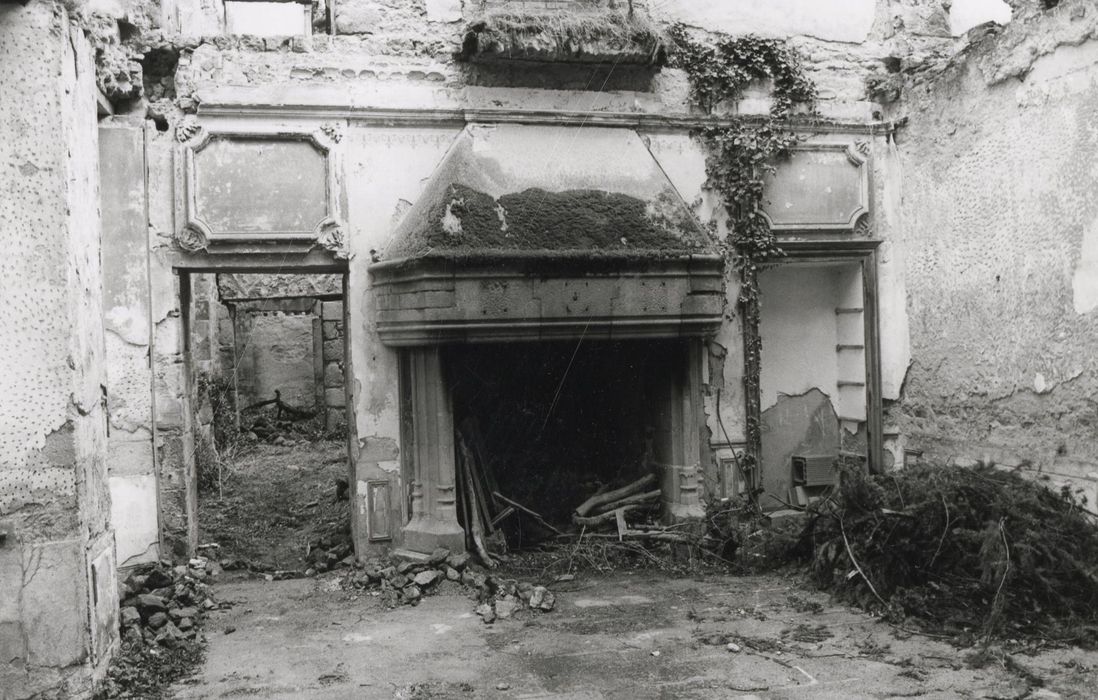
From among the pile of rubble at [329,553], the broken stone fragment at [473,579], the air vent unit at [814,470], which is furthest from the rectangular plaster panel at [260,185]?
the air vent unit at [814,470]

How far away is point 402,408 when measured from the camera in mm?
7398

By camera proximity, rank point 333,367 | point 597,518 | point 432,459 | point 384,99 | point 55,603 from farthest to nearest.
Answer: point 333,367, point 597,518, point 384,99, point 432,459, point 55,603

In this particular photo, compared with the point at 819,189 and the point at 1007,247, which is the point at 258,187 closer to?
the point at 819,189

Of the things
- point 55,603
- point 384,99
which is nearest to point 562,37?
point 384,99

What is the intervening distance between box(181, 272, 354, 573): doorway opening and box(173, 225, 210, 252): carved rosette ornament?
10.5ft

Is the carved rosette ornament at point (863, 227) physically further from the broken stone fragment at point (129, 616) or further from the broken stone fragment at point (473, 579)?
the broken stone fragment at point (129, 616)

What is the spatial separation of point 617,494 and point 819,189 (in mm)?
3174

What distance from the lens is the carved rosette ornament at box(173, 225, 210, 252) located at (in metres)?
6.96

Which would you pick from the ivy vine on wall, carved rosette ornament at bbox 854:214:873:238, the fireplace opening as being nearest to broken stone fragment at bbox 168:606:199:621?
the fireplace opening

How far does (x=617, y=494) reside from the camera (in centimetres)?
808

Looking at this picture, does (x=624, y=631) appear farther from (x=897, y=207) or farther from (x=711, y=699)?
(x=897, y=207)

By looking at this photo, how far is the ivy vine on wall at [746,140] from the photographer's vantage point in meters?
8.03

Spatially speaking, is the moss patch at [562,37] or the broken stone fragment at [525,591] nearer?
the broken stone fragment at [525,591]

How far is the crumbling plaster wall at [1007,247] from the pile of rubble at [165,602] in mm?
5832
